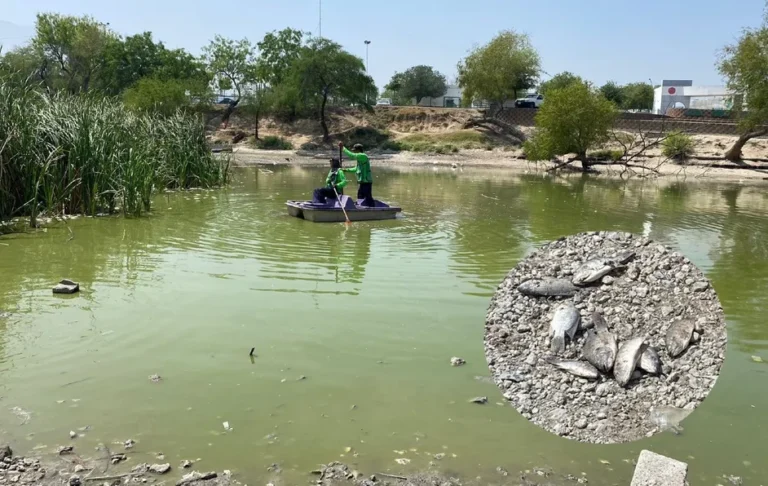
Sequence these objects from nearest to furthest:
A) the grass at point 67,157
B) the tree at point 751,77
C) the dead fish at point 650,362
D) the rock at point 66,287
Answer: the dead fish at point 650,362 < the rock at point 66,287 < the grass at point 67,157 < the tree at point 751,77

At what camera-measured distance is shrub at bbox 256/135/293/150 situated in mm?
46531

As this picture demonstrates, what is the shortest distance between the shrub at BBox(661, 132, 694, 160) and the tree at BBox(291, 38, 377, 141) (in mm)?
20361

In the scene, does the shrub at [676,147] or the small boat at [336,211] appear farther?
the shrub at [676,147]

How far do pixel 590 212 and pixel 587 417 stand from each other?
15.3 m

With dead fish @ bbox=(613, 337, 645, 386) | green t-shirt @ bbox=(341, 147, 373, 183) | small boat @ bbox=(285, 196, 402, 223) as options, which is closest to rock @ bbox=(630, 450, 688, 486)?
dead fish @ bbox=(613, 337, 645, 386)

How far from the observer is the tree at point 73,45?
51.5 meters

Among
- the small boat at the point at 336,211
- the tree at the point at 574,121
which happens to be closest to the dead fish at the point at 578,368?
the small boat at the point at 336,211

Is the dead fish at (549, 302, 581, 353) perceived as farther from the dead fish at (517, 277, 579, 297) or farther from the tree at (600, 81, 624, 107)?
the tree at (600, 81, 624, 107)

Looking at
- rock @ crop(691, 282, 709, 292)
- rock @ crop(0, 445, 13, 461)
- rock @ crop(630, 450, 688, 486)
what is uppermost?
rock @ crop(691, 282, 709, 292)

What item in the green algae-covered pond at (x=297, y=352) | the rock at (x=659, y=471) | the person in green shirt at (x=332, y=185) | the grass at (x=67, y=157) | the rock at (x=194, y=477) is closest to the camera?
the rock at (x=659, y=471)

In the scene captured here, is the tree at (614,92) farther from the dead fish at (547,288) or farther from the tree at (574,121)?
the dead fish at (547,288)

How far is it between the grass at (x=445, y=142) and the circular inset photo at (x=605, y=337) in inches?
1608

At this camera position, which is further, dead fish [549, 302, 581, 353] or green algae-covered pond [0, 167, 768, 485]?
green algae-covered pond [0, 167, 768, 485]

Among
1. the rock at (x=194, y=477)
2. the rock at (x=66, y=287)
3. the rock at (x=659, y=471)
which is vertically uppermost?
the rock at (x=659, y=471)
